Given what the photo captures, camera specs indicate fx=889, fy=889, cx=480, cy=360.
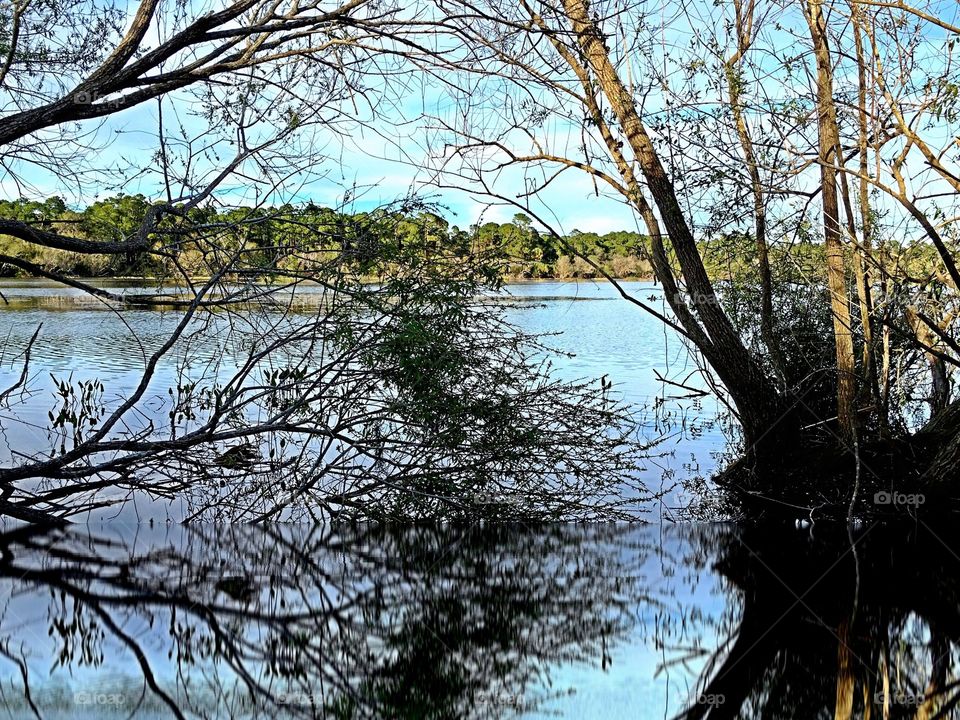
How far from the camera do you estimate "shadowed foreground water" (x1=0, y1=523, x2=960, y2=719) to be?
3.18 m

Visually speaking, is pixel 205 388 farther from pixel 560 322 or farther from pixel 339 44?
pixel 560 322

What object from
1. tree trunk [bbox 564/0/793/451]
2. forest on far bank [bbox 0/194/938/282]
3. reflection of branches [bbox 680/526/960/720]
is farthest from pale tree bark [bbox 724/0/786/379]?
reflection of branches [bbox 680/526/960/720]

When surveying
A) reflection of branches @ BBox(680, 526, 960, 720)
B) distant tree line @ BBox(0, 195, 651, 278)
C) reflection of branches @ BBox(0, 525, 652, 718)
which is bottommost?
reflection of branches @ BBox(0, 525, 652, 718)

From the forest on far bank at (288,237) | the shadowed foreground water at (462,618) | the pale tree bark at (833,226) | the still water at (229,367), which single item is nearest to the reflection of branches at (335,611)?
the shadowed foreground water at (462,618)

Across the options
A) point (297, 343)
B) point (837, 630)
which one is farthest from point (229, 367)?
point (837, 630)

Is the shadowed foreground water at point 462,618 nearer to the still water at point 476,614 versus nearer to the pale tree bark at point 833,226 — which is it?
the still water at point 476,614

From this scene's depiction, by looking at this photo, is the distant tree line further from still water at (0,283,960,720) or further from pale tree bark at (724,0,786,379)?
pale tree bark at (724,0,786,379)

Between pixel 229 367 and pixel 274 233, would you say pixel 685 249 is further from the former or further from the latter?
pixel 229 367

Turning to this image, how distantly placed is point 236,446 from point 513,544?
6.01ft

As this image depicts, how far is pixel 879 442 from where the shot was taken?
20.6 feet

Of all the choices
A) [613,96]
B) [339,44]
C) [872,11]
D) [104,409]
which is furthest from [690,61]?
[104,409]

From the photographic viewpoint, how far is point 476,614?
3.96 metres

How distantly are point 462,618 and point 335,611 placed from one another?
567 mm

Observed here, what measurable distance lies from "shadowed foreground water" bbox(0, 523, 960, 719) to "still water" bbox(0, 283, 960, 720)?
12mm
